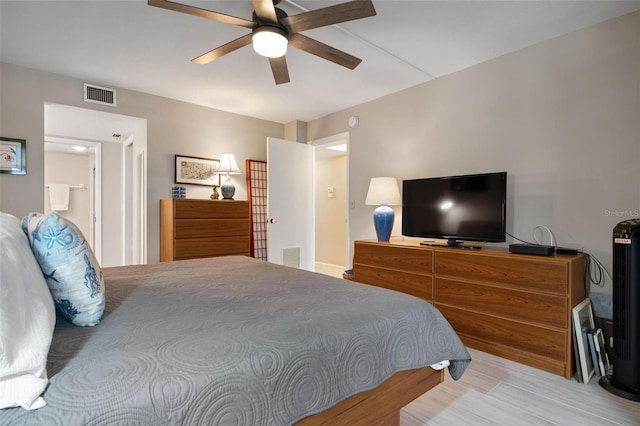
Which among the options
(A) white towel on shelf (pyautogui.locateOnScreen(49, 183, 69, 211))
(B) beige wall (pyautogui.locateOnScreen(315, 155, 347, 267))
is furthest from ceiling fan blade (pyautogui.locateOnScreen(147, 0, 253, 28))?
(A) white towel on shelf (pyautogui.locateOnScreen(49, 183, 69, 211))

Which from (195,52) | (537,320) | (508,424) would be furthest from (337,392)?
(195,52)

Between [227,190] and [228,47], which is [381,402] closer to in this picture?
[228,47]

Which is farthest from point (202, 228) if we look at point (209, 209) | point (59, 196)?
point (59, 196)

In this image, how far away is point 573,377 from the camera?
83.1 inches

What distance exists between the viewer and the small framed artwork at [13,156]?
9.79 feet

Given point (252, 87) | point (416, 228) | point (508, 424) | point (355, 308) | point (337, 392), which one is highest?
point (252, 87)

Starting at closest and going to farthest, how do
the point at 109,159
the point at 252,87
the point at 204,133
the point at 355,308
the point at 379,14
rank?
the point at 355,308
the point at 379,14
the point at 252,87
the point at 204,133
the point at 109,159

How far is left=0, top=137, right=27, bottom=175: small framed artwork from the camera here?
2.98m

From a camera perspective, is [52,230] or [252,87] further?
[252,87]

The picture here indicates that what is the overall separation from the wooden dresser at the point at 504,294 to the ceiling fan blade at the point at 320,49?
65.4 inches

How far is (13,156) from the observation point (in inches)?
119

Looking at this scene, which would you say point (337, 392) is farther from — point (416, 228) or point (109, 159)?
point (109, 159)

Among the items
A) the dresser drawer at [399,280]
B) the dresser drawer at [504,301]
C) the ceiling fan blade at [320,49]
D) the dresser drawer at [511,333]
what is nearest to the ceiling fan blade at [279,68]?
the ceiling fan blade at [320,49]

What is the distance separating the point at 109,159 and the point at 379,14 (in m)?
4.64
